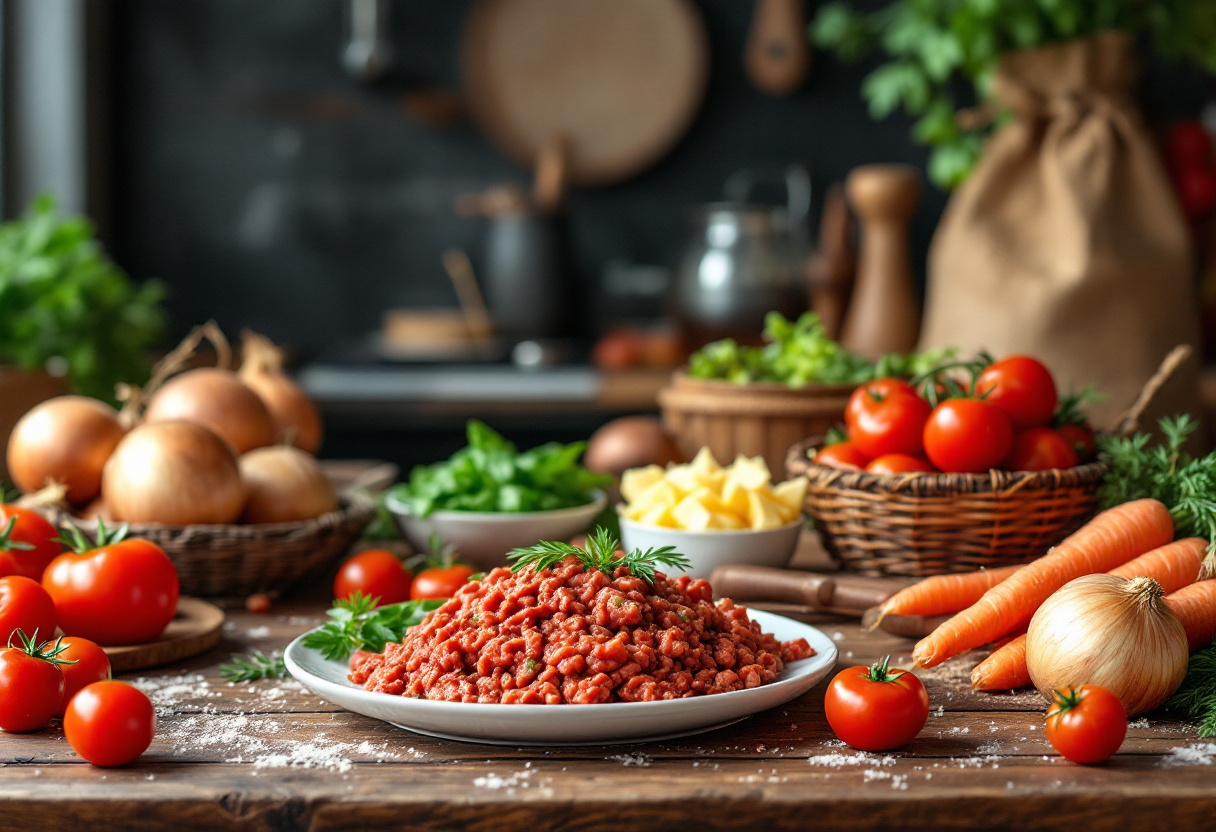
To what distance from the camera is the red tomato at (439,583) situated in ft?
4.72

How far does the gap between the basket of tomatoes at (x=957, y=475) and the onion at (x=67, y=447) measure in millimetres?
933

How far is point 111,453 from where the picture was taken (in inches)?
64.5

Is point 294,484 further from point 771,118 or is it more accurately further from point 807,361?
point 771,118

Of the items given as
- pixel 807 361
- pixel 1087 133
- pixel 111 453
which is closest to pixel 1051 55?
pixel 1087 133

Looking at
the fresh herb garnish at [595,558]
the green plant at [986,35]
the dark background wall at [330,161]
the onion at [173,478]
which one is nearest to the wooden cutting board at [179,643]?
the onion at [173,478]

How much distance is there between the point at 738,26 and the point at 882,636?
10.6ft

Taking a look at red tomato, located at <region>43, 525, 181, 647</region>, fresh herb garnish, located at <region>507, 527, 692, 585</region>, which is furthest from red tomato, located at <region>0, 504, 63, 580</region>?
fresh herb garnish, located at <region>507, 527, 692, 585</region>

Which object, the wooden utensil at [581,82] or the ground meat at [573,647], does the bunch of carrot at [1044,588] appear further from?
the wooden utensil at [581,82]

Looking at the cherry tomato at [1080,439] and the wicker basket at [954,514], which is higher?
the cherry tomato at [1080,439]

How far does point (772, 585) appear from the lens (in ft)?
4.77

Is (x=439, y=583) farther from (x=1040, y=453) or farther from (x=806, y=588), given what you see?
(x=1040, y=453)

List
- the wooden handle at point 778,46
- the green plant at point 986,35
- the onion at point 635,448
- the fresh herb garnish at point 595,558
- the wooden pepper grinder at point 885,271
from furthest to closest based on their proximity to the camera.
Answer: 1. the wooden handle at point 778,46
2. the wooden pepper grinder at point 885,271
3. the green plant at point 986,35
4. the onion at point 635,448
5. the fresh herb garnish at point 595,558

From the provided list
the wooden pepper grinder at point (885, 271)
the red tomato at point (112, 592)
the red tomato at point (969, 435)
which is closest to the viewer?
the red tomato at point (112, 592)

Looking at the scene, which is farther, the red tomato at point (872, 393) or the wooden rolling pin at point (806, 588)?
the red tomato at point (872, 393)
